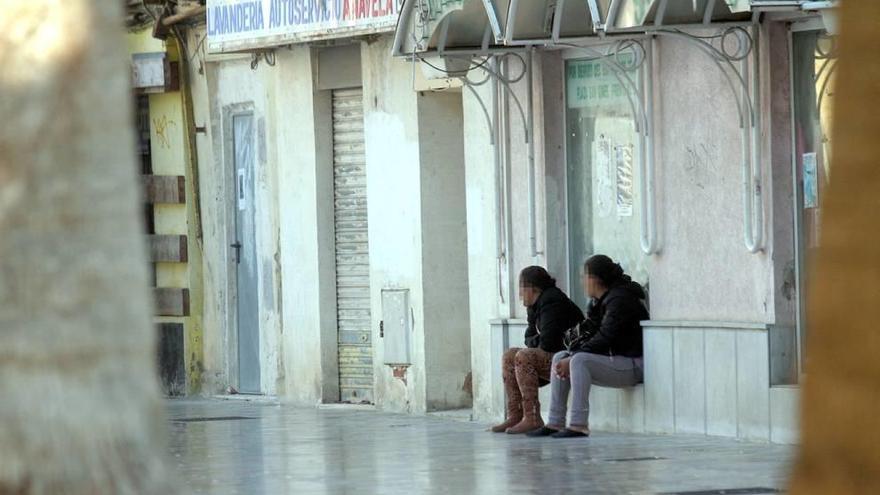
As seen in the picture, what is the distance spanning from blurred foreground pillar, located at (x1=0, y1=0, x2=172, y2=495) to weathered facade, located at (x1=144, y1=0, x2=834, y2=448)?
934 cm

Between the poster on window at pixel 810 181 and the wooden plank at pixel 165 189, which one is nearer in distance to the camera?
the poster on window at pixel 810 181

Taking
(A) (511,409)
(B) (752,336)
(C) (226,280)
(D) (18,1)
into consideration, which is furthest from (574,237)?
(D) (18,1)

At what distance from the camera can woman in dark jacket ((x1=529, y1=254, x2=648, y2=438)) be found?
1614cm

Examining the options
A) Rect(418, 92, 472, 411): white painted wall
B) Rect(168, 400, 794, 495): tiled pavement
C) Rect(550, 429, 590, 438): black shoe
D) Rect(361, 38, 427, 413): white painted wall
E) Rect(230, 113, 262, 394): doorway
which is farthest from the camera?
Rect(230, 113, 262, 394): doorway

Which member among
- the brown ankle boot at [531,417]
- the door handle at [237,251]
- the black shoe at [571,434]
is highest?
the door handle at [237,251]

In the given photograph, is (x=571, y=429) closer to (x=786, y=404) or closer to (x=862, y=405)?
(x=786, y=404)

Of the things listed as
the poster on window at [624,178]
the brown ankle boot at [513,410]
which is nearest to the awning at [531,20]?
the poster on window at [624,178]

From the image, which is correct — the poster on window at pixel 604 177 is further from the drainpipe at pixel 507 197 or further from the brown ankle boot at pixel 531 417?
the brown ankle boot at pixel 531 417

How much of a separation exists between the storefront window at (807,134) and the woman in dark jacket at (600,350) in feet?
5.37

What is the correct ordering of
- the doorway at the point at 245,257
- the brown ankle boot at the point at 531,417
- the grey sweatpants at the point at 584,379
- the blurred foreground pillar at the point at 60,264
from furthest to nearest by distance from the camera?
1. the doorway at the point at 245,257
2. the brown ankle boot at the point at 531,417
3. the grey sweatpants at the point at 584,379
4. the blurred foreground pillar at the point at 60,264

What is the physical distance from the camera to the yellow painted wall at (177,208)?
78.4 feet

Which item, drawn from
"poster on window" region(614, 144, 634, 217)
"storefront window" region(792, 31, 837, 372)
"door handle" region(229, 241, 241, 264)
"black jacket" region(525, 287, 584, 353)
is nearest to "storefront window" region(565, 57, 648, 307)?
"poster on window" region(614, 144, 634, 217)

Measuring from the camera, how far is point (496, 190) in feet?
59.7

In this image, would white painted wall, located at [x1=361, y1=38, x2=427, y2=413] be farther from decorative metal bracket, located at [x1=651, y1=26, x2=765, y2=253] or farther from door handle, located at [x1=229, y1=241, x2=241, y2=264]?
decorative metal bracket, located at [x1=651, y1=26, x2=765, y2=253]
